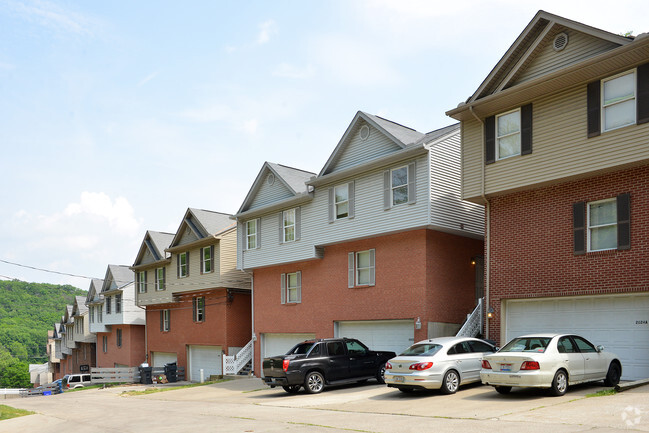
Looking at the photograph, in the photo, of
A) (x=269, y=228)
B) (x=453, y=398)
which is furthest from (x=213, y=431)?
(x=269, y=228)

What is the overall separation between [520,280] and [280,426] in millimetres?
10001

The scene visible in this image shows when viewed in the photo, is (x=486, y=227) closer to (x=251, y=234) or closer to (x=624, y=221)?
(x=624, y=221)

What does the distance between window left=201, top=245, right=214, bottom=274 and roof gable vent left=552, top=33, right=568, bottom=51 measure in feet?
78.6

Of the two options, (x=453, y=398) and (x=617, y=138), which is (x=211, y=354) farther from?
(x=617, y=138)

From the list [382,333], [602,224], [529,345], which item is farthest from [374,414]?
[382,333]

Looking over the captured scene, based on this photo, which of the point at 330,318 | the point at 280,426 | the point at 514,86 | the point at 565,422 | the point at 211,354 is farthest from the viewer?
the point at 211,354

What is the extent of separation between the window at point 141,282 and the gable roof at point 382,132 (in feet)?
77.5

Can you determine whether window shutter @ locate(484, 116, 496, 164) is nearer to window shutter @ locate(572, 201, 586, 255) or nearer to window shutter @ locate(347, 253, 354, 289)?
window shutter @ locate(572, 201, 586, 255)

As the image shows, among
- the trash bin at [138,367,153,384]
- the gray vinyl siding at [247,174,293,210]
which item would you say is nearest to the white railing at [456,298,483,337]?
the gray vinyl siding at [247,174,293,210]

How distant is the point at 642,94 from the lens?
16969mm

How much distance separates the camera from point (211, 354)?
127 ft

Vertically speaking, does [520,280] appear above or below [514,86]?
below

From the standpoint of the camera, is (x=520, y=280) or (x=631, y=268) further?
(x=520, y=280)

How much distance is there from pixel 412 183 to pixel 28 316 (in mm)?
133932
